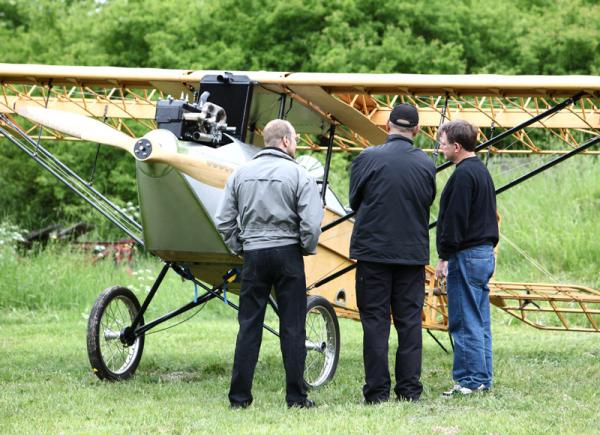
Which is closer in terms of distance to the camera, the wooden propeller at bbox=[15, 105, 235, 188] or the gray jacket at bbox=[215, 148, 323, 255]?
the gray jacket at bbox=[215, 148, 323, 255]

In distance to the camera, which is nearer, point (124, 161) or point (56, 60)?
point (124, 161)

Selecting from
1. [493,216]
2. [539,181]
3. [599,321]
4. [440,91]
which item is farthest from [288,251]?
[539,181]

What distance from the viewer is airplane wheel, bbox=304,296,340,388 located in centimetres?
888

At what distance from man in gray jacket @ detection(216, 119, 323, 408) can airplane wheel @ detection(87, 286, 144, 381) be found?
193 cm

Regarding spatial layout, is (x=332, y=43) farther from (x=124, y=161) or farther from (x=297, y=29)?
(x=124, y=161)

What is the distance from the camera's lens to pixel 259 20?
87.5 ft

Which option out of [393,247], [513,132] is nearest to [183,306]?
[393,247]

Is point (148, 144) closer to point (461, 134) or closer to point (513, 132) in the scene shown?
point (461, 134)

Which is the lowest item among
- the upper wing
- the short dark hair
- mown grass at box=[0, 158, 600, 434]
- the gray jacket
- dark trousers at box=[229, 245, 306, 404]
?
mown grass at box=[0, 158, 600, 434]

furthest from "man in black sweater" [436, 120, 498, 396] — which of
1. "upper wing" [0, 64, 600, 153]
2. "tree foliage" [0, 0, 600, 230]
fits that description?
"tree foliage" [0, 0, 600, 230]

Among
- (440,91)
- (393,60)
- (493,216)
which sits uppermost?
(393,60)

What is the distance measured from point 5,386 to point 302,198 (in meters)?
3.40

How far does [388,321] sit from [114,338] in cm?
287

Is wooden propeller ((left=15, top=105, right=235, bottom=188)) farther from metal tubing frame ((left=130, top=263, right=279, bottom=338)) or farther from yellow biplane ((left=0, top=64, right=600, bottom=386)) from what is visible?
metal tubing frame ((left=130, top=263, right=279, bottom=338))
